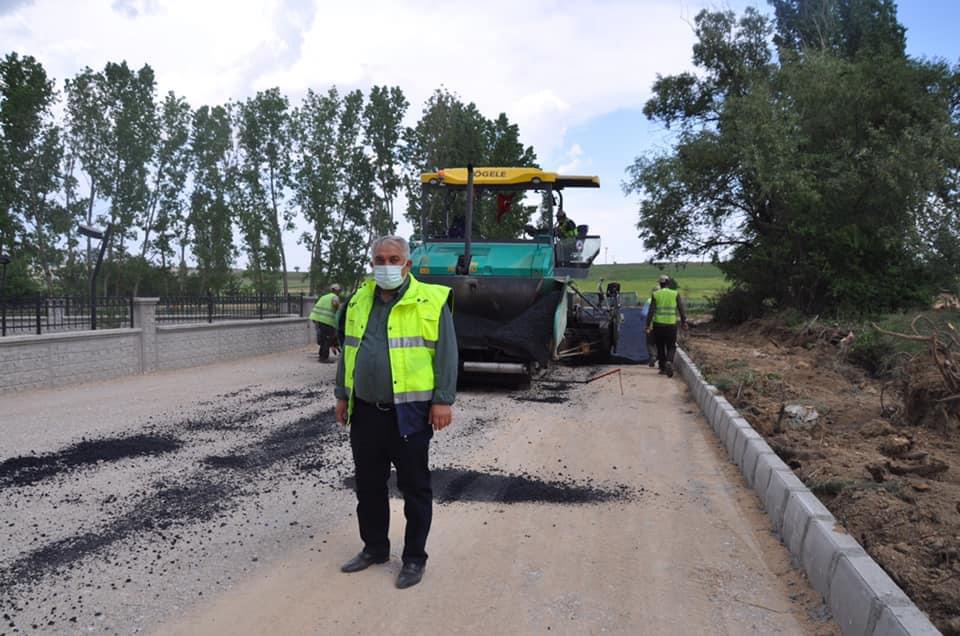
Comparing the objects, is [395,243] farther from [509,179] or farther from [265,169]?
[265,169]

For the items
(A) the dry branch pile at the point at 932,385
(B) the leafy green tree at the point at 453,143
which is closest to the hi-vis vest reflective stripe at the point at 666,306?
(A) the dry branch pile at the point at 932,385

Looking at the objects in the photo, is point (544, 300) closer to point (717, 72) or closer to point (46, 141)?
point (717, 72)

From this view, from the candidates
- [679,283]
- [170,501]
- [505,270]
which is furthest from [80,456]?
[679,283]

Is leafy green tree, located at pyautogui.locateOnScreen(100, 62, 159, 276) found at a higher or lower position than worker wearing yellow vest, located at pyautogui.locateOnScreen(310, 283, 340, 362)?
higher

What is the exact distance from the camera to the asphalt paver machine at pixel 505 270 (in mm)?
10711

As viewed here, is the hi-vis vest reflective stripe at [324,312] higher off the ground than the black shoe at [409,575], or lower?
higher

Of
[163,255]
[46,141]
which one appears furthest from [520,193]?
[163,255]

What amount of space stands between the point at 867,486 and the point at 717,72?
27.9 metres

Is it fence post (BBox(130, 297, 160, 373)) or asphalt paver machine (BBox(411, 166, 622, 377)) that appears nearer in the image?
asphalt paver machine (BBox(411, 166, 622, 377))

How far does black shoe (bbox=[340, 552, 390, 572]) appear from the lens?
417 centimetres

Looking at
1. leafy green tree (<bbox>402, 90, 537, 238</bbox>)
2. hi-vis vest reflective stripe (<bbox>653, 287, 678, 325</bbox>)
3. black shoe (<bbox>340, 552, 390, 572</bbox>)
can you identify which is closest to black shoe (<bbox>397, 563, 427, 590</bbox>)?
black shoe (<bbox>340, 552, 390, 572</bbox>)

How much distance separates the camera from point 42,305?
11.4 m

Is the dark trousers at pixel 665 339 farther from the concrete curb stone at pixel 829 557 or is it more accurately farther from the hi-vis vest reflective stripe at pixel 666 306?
the concrete curb stone at pixel 829 557

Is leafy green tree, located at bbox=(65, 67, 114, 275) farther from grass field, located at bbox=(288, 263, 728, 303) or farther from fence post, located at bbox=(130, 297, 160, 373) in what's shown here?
fence post, located at bbox=(130, 297, 160, 373)
